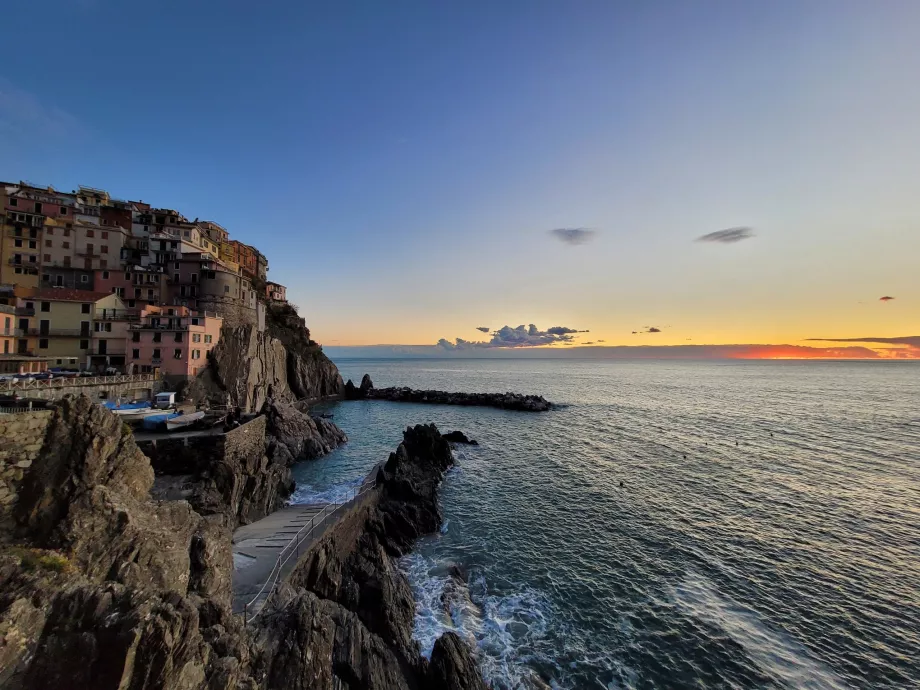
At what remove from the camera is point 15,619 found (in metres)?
7.77

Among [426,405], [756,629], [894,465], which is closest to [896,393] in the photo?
[894,465]

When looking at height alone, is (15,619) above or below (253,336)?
below

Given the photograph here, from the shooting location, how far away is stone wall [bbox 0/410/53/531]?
34.8 ft

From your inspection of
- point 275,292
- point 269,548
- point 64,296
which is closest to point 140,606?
point 269,548

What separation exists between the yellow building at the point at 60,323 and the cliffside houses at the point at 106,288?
0.08m

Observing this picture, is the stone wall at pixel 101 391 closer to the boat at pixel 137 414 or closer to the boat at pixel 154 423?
the boat at pixel 137 414

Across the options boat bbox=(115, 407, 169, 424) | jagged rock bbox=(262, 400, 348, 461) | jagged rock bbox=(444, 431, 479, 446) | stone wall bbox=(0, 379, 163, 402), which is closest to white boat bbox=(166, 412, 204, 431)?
boat bbox=(115, 407, 169, 424)

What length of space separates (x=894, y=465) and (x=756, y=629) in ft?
139

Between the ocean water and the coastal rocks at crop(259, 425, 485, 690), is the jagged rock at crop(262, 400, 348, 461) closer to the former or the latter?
the ocean water

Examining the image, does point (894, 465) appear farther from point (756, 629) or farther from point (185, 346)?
point (185, 346)

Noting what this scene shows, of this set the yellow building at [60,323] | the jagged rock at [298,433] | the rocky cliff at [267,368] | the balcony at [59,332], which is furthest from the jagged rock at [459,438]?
the balcony at [59,332]

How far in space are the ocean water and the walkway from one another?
626cm

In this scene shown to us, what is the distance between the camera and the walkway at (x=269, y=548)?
613 inches

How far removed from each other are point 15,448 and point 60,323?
148 ft
